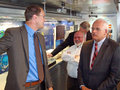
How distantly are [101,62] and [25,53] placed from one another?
0.96 m

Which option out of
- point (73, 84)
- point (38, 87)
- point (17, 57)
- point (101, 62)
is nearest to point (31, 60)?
point (17, 57)

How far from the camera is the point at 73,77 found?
242 cm

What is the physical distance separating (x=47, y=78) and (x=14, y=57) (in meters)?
0.64

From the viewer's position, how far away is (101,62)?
1803mm

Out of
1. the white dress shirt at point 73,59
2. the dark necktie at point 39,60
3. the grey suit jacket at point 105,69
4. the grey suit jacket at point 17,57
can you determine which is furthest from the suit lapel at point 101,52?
the grey suit jacket at point 17,57

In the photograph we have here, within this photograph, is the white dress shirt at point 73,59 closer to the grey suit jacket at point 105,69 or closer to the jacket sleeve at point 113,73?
the grey suit jacket at point 105,69

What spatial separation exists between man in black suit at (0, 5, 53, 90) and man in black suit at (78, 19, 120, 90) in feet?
2.00

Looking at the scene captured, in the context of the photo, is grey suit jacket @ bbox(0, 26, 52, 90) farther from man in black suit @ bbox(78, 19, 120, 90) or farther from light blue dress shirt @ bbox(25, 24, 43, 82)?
man in black suit @ bbox(78, 19, 120, 90)

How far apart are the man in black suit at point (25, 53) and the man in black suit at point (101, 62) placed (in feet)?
2.00

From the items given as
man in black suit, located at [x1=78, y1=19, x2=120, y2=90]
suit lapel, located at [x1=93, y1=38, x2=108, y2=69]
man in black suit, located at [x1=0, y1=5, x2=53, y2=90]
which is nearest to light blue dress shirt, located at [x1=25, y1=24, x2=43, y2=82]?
man in black suit, located at [x1=0, y1=5, x2=53, y2=90]

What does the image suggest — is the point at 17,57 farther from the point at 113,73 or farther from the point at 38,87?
the point at 113,73

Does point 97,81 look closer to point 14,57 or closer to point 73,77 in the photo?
point 73,77

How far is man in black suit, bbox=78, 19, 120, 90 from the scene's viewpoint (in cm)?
177

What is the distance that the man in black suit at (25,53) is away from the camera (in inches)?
63.3
